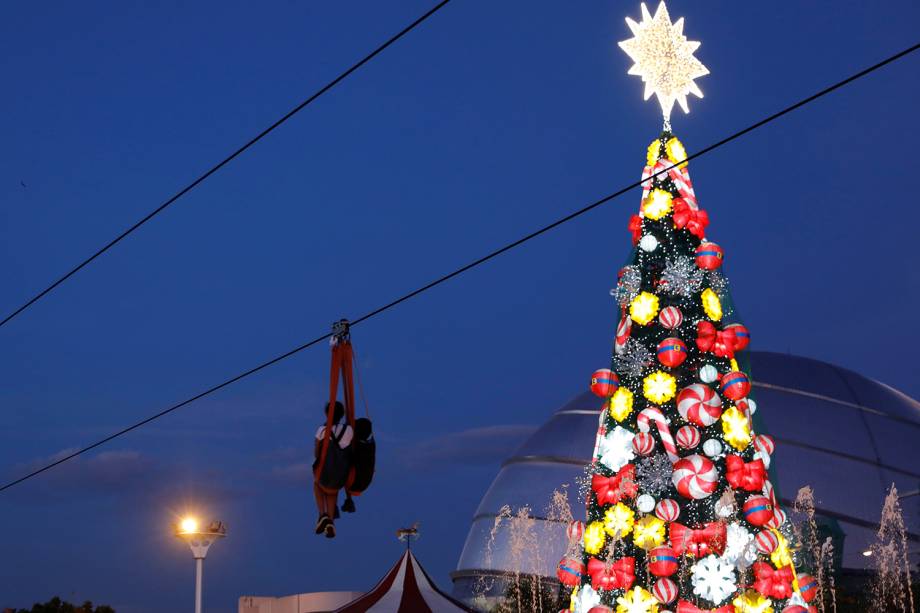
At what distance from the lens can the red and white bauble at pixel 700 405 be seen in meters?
19.0

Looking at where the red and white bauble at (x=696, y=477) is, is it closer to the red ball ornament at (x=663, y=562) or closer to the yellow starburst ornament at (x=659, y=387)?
the red ball ornament at (x=663, y=562)

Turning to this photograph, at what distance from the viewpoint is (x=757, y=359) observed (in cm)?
4441

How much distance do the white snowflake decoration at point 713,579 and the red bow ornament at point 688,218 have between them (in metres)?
5.05

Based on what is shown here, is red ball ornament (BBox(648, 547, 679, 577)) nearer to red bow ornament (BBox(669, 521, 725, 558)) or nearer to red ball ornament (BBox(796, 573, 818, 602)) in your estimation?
red bow ornament (BBox(669, 521, 725, 558))

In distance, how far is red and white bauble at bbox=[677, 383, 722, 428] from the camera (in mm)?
18984

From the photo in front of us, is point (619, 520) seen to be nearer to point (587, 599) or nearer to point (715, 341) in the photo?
point (587, 599)

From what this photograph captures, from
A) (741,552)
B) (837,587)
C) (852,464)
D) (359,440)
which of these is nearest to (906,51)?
(359,440)

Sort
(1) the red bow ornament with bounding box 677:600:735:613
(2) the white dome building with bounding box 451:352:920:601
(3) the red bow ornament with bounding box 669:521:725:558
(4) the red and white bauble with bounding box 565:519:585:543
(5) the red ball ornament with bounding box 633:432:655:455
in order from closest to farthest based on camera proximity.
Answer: (1) the red bow ornament with bounding box 677:600:735:613
(3) the red bow ornament with bounding box 669:521:725:558
(5) the red ball ornament with bounding box 633:432:655:455
(4) the red and white bauble with bounding box 565:519:585:543
(2) the white dome building with bounding box 451:352:920:601

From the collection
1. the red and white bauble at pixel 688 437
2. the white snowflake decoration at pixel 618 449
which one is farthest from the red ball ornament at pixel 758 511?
the white snowflake decoration at pixel 618 449

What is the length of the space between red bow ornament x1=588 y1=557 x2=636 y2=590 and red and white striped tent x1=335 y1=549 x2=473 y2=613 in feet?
19.3

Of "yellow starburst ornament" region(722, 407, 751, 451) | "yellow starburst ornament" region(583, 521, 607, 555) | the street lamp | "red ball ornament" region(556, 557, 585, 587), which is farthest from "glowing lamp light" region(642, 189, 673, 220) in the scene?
the street lamp

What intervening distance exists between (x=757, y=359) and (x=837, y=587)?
1097cm

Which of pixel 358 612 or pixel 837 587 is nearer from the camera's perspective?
pixel 358 612

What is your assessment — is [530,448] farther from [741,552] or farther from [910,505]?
[741,552]
